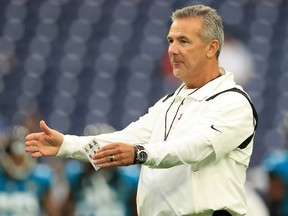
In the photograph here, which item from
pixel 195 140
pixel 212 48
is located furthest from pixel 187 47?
pixel 195 140

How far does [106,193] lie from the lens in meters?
7.47

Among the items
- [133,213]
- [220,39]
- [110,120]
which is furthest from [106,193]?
[220,39]

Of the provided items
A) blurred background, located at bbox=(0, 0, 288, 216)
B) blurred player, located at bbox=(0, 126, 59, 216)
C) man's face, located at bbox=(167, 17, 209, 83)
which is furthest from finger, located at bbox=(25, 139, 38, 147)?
blurred background, located at bbox=(0, 0, 288, 216)

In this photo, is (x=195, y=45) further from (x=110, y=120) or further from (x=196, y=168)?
(x=110, y=120)

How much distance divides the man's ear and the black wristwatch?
0.67 meters

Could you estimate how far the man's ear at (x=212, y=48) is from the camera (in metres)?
4.20

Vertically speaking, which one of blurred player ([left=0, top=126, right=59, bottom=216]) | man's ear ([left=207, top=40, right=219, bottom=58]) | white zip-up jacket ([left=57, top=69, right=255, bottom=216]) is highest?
man's ear ([left=207, top=40, right=219, bottom=58])

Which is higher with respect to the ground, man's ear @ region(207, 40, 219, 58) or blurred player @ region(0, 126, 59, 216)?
man's ear @ region(207, 40, 219, 58)

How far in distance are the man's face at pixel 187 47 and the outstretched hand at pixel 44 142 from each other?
1.94ft

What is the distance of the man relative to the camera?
3.85 metres

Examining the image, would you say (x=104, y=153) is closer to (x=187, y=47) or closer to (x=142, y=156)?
(x=142, y=156)

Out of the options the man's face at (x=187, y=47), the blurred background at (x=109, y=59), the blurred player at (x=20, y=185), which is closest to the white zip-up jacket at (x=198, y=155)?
the man's face at (x=187, y=47)

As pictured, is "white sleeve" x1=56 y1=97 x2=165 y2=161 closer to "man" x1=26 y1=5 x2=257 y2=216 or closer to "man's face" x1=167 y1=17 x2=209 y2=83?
"man" x1=26 y1=5 x2=257 y2=216

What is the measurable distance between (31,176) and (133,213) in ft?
3.42
